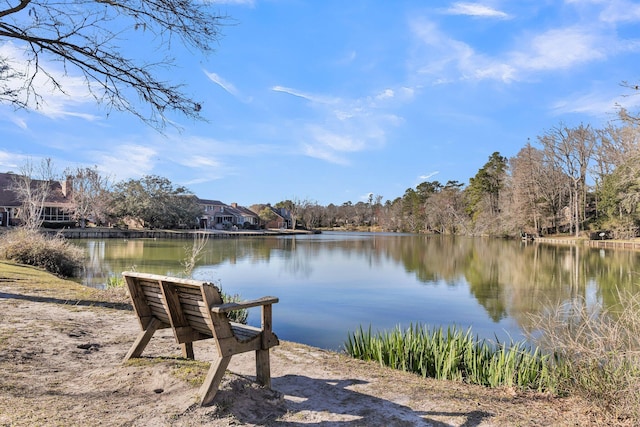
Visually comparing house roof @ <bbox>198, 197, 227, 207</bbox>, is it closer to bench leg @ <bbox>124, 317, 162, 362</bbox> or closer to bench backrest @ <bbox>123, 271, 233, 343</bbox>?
bench leg @ <bbox>124, 317, 162, 362</bbox>

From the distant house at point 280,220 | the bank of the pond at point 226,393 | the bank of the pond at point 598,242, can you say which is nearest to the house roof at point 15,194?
the distant house at point 280,220

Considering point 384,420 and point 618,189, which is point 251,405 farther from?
point 618,189

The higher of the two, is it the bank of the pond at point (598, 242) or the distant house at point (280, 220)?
the distant house at point (280, 220)

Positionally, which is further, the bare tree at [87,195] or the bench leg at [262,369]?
the bare tree at [87,195]

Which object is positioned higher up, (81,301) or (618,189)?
(618,189)

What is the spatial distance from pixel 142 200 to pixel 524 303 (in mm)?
43374

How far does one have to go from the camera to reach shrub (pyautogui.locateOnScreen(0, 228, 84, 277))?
1255cm

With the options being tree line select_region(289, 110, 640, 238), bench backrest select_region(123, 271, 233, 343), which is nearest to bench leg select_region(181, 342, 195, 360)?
bench backrest select_region(123, 271, 233, 343)

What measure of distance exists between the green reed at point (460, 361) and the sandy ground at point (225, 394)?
0.39 m

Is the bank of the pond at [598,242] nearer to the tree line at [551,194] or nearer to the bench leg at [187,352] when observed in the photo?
the tree line at [551,194]

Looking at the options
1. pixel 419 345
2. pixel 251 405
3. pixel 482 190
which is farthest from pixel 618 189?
pixel 251 405

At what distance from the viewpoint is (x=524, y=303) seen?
10086 mm

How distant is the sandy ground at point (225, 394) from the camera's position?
8.52 feet

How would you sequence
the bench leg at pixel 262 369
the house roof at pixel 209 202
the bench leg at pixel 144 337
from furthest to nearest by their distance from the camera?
1. the house roof at pixel 209 202
2. the bench leg at pixel 144 337
3. the bench leg at pixel 262 369
